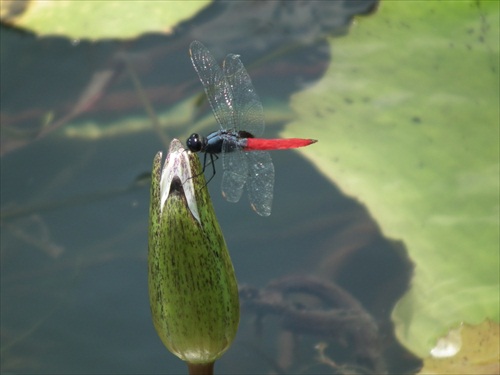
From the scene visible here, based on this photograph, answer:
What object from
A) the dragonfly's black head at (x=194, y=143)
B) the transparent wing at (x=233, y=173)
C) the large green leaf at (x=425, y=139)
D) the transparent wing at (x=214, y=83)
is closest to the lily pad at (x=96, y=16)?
the large green leaf at (x=425, y=139)

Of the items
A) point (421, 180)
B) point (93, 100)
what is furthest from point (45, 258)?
point (421, 180)

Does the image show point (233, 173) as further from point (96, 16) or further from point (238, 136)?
point (96, 16)

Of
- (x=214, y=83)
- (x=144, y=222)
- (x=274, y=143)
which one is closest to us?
(x=274, y=143)

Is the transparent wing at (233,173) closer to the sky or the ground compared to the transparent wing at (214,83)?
closer to the ground

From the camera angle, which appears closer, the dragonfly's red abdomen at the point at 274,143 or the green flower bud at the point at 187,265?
the green flower bud at the point at 187,265

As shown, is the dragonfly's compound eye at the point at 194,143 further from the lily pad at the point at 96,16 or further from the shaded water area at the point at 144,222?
the lily pad at the point at 96,16

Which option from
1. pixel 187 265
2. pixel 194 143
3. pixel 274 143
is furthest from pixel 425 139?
pixel 187 265

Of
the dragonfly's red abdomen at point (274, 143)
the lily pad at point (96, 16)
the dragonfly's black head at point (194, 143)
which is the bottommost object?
the lily pad at point (96, 16)

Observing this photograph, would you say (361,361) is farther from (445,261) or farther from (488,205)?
(488,205)
